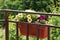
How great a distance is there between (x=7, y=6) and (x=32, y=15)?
5804 millimetres

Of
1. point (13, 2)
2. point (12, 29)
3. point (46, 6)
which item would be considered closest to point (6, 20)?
point (12, 29)

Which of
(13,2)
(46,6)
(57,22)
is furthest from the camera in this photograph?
(13,2)

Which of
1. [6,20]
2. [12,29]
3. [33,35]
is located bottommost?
[12,29]

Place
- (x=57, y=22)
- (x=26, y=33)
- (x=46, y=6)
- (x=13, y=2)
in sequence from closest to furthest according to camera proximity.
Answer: (x=26, y=33) < (x=57, y=22) < (x=46, y=6) < (x=13, y=2)

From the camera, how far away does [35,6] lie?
8.36m

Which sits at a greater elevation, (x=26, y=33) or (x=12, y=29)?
(x=26, y=33)

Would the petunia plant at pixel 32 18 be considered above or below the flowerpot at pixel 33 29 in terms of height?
above

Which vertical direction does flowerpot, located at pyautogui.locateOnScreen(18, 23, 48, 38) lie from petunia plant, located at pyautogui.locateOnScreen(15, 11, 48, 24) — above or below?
below

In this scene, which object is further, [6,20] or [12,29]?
[12,29]

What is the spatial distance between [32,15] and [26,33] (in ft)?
0.77

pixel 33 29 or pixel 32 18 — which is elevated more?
pixel 32 18

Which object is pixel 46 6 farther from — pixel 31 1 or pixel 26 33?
pixel 26 33

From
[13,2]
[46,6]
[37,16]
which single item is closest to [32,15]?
[37,16]

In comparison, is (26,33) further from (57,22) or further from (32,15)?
(57,22)
